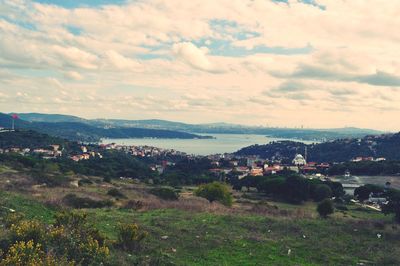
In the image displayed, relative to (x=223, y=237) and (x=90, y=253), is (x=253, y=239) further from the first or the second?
(x=90, y=253)

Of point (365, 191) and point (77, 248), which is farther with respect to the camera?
point (365, 191)

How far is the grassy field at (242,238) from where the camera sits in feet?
59.3

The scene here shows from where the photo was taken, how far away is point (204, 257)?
1788cm

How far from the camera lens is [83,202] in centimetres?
3073

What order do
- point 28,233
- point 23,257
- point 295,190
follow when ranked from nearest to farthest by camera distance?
1. point 23,257
2. point 28,233
3. point 295,190

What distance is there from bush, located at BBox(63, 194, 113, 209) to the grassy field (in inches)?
78.4

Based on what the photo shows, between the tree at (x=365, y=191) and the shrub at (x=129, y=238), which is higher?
the shrub at (x=129, y=238)

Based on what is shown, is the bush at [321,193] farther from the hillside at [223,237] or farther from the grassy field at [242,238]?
the grassy field at [242,238]

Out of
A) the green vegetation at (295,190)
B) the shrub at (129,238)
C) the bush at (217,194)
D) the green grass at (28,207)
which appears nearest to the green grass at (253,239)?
the shrub at (129,238)

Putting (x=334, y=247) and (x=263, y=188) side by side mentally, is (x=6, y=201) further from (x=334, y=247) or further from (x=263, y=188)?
(x=263, y=188)

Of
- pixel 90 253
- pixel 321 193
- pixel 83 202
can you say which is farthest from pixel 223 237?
pixel 321 193

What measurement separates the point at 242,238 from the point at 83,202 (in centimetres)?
A: 1432

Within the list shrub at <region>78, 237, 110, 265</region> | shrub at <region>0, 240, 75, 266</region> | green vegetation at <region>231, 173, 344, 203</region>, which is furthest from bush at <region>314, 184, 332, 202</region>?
shrub at <region>0, 240, 75, 266</region>

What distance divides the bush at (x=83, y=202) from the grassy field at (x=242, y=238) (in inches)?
78.4
